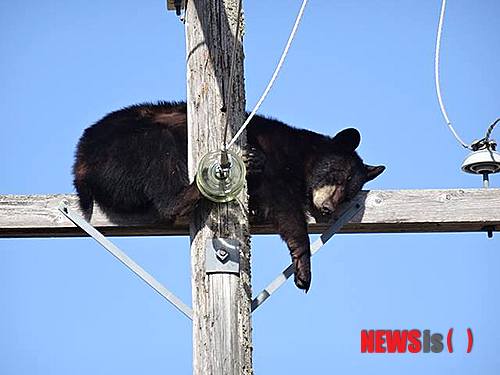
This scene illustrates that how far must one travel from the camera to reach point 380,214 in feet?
16.4

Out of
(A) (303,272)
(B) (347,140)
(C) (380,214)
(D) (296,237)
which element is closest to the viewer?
(C) (380,214)

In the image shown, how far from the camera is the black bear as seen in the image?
5188 mm

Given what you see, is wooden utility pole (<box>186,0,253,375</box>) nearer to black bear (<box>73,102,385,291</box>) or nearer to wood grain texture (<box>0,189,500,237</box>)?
black bear (<box>73,102,385,291</box>)

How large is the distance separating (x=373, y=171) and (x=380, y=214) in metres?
2.05

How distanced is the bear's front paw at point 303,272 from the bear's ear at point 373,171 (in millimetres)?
1719

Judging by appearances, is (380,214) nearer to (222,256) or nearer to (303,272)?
(303,272)

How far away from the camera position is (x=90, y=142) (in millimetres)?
6078

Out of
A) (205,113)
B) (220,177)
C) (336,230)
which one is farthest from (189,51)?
(336,230)

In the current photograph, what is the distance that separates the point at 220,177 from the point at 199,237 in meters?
0.31

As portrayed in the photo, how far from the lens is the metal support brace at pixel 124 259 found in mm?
4185

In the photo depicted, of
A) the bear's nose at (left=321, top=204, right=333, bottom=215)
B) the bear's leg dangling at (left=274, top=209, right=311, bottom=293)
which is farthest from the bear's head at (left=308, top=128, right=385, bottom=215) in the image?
the bear's leg dangling at (left=274, top=209, right=311, bottom=293)

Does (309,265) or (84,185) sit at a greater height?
(84,185)

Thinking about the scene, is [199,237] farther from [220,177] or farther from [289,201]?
[289,201]

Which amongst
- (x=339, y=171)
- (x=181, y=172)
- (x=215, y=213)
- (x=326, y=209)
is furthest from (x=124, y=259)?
(x=339, y=171)
